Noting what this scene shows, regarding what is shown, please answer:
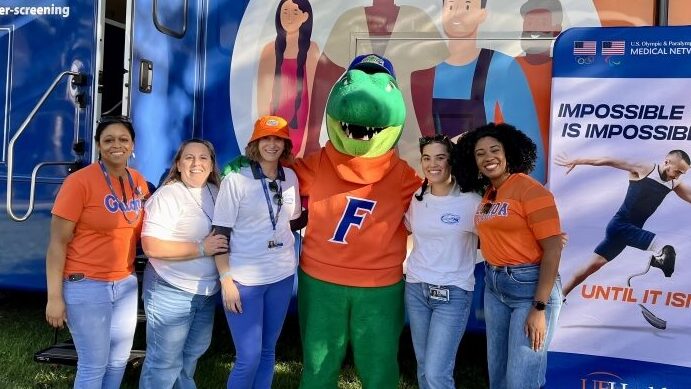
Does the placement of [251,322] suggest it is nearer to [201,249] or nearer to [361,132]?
[201,249]

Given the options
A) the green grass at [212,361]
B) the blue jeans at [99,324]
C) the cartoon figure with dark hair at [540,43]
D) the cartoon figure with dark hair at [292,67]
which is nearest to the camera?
the blue jeans at [99,324]

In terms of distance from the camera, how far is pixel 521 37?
3.07 metres

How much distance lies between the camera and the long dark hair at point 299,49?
335 centimetres

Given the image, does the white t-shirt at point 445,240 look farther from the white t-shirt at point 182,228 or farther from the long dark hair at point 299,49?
the long dark hair at point 299,49

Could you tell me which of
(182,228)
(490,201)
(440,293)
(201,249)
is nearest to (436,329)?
(440,293)

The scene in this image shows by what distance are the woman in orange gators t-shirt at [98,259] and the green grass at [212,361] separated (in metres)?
0.96

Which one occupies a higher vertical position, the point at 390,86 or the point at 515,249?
the point at 390,86

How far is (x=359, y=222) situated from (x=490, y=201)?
0.52 meters

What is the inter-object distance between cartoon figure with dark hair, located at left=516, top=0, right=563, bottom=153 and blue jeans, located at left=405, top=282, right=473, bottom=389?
1.09m

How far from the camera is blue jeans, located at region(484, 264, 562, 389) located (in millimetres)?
2387

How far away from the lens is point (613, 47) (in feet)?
9.52

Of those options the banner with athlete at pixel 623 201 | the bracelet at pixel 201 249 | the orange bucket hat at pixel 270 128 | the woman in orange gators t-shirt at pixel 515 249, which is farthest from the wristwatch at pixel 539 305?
the bracelet at pixel 201 249

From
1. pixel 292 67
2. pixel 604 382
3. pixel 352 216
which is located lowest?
pixel 604 382

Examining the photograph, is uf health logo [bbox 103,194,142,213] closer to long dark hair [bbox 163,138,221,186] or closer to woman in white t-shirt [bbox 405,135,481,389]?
long dark hair [bbox 163,138,221,186]
